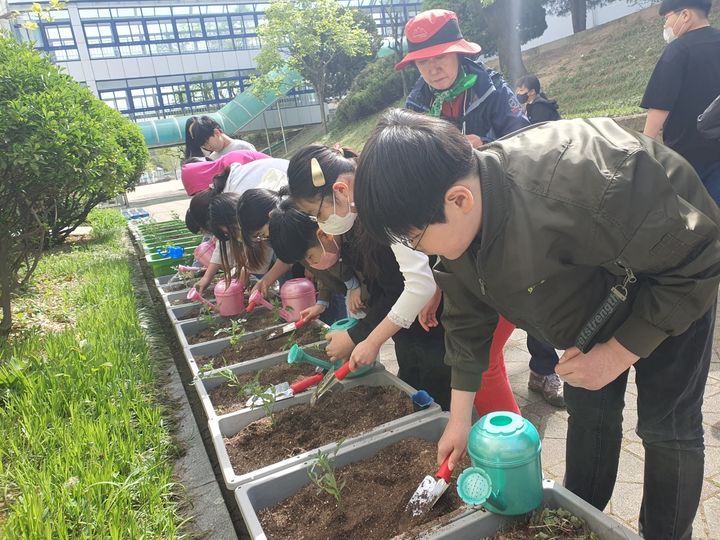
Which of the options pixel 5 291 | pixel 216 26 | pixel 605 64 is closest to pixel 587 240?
pixel 5 291

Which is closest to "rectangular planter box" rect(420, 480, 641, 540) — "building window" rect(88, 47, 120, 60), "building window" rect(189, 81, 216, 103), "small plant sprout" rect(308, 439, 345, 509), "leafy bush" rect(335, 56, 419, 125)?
"small plant sprout" rect(308, 439, 345, 509)

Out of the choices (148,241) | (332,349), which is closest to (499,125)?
(332,349)

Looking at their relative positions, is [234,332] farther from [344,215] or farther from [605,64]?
[605,64]

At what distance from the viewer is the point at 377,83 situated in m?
23.0

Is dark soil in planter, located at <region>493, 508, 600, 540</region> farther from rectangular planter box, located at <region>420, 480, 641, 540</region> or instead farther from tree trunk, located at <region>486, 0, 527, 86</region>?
tree trunk, located at <region>486, 0, 527, 86</region>

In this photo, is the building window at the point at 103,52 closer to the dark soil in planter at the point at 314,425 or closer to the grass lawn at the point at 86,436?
the grass lawn at the point at 86,436

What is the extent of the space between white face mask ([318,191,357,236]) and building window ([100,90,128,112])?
30.3 m

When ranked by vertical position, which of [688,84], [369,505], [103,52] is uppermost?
[103,52]

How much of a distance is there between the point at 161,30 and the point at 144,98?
3.82 metres

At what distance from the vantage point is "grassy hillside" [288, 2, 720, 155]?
40.3 ft

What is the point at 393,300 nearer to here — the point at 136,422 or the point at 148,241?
the point at 136,422

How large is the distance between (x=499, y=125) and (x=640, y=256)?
5.67 feet

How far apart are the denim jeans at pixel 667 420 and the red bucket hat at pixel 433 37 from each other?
5.64 ft

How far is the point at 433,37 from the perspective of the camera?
2.54m
